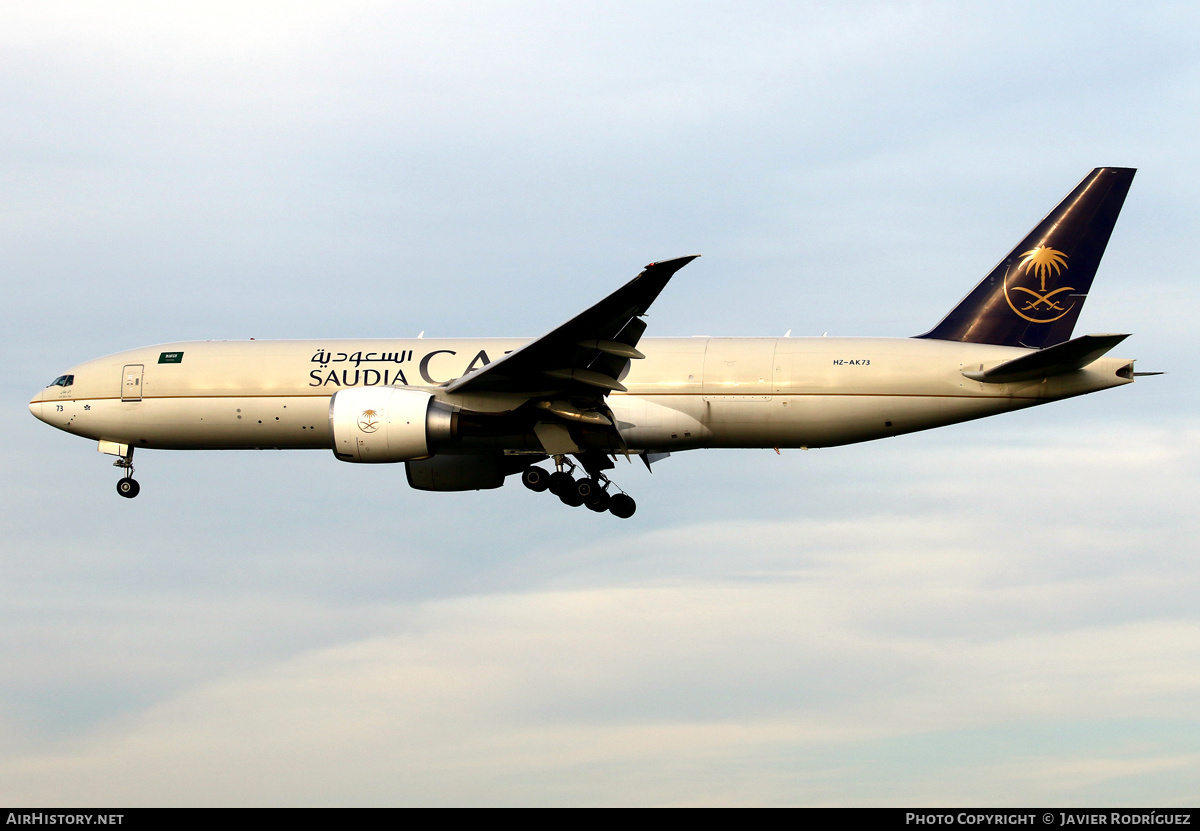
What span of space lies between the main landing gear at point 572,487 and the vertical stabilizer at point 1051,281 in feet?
27.3

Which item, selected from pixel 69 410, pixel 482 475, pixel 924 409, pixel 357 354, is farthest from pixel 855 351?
pixel 69 410

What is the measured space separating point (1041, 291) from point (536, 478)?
1224cm

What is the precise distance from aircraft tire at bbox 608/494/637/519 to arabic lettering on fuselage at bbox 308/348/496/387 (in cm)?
428

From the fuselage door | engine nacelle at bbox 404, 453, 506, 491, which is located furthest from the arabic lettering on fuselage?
the fuselage door

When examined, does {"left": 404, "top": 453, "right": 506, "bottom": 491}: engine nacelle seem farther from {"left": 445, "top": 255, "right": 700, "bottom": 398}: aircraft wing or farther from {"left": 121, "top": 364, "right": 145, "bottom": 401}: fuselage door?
{"left": 121, "top": 364, "right": 145, "bottom": 401}: fuselage door

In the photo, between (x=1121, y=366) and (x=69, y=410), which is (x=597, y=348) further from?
(x=69, y=410)

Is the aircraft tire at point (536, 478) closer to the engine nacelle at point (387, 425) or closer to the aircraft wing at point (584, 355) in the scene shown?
the aircraft wing at point (584, 355)

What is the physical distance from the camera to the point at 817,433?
28375mm

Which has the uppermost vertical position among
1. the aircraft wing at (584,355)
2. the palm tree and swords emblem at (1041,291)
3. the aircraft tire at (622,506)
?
the palm tree and swords emblem at (1041,291)

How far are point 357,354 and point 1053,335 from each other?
629 inches

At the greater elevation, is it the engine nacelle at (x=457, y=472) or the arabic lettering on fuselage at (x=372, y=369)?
the arabic lettering on fuselage at (x=372, y=369)

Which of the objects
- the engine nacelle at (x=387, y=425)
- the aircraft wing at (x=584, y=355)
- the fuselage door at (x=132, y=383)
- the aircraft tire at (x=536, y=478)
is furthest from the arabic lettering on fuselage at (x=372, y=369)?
the fuselage door at (x=132, y=383)

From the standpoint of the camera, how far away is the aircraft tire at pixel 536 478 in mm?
29188

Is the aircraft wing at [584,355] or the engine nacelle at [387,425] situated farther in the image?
the engine nacelle at [387,425]
